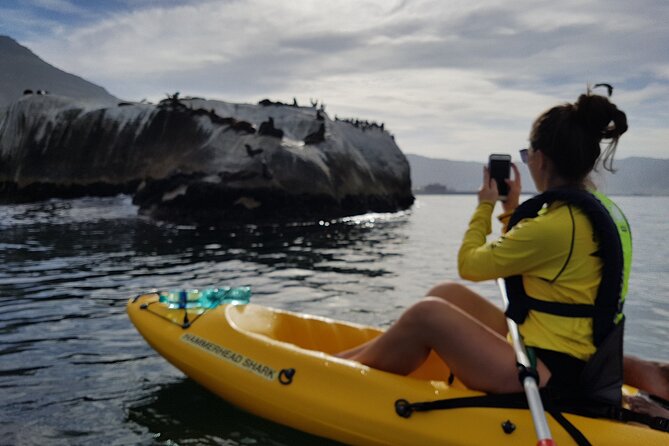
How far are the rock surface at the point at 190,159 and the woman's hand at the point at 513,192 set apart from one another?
16.0 m

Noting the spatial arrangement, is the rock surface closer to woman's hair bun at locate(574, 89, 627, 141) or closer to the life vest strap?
the life vest strap

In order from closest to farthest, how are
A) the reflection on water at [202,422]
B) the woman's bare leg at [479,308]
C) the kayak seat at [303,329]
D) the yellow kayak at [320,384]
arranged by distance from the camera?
the yellow kayak at [320,384]
the woman's bare leg at [479,308]
the reflection on water at [202,422]
the kayak seat at [303,329]

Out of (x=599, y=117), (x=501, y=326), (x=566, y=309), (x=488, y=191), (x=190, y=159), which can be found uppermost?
(x=599, y=117)

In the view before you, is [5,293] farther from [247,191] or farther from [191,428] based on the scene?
[247,191]

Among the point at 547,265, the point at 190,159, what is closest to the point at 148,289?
the point at 547,265

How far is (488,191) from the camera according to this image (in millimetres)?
3336

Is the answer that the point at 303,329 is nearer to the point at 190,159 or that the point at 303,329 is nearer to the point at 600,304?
the point at 600,304

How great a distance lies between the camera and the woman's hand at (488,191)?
10.9 ft

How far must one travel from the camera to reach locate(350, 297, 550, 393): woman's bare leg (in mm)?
3164

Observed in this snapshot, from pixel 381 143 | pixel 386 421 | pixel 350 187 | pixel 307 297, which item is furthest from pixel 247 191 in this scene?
pixel 386 421

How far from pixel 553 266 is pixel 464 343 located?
0.67 meters

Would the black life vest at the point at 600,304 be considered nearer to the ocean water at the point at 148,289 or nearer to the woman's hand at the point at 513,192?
the woman's hand at the point at 513,192

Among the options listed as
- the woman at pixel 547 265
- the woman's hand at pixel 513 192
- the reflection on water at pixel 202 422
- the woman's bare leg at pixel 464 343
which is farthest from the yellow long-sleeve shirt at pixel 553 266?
the reflection on water at pixel 202 422

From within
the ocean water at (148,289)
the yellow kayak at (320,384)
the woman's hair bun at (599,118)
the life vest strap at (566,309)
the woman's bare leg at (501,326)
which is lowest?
the ocean water at (148,289)
